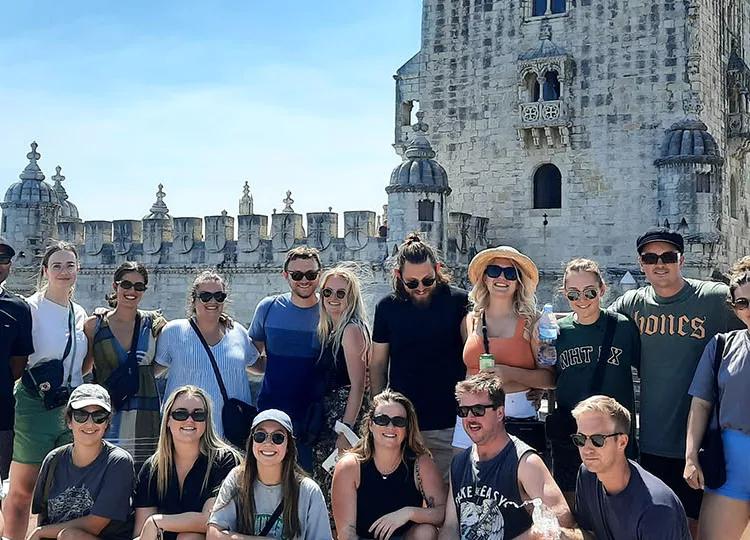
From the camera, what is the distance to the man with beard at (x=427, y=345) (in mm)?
6734

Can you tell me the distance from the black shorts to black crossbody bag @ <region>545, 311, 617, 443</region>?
0.66 metres

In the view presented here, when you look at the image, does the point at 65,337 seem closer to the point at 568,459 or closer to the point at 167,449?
the point at 167,449

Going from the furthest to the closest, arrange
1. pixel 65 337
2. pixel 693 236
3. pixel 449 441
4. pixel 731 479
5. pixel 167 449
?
pixel 693 236 < pixel 65 337 < pixel 449 441 < pixel 167 449 < pixel 731 479

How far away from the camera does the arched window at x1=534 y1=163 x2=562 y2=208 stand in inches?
812

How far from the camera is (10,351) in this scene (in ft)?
22.8

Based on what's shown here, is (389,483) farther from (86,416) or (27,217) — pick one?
(27,217)

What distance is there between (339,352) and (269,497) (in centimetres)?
150

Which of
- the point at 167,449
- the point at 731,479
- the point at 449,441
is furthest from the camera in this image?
the point at 449,441

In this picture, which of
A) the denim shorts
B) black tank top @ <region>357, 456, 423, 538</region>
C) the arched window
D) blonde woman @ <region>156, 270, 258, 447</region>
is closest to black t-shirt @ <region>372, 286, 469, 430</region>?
black tank top @ <region>357, 456, 423, 538</region>

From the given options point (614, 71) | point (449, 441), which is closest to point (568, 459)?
point (449, 441)

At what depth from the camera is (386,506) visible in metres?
5.93

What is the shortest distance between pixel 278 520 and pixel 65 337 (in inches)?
104

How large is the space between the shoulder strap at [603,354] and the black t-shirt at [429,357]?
1062 mm

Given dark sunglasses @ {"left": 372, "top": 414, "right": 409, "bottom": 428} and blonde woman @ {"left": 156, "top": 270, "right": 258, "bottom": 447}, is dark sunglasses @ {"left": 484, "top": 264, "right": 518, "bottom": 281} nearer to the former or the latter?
dark sunglasses @ {"left": 372, "top": 414, "right": 409, "bottom": 428}
